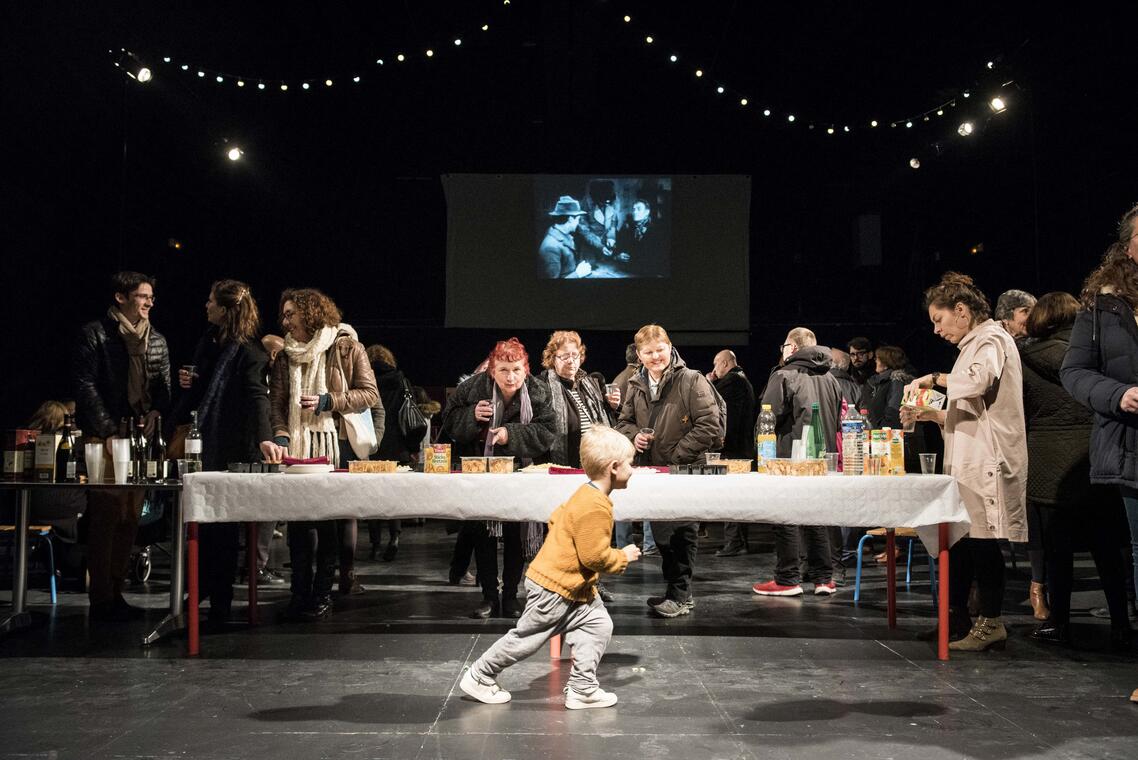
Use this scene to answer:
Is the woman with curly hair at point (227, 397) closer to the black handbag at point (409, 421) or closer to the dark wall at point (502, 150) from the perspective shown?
the black handbag at point (409, 421)

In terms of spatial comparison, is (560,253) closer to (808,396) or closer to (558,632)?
(808,396)

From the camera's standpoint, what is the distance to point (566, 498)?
3500 millimetres

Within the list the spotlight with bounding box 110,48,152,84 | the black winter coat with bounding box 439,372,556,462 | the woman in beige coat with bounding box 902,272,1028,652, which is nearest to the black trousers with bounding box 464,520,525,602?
the black winter coat with bounding box 439,372,556,462

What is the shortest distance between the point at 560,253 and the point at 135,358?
19.9ft

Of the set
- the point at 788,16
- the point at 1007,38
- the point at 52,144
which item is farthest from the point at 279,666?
the point at 788,16

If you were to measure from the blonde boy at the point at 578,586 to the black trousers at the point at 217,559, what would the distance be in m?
1.79

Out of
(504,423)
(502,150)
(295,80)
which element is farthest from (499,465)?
(502,150)

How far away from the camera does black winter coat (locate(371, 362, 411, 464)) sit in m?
6.39

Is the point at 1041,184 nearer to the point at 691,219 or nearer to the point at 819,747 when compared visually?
the point at 691,219

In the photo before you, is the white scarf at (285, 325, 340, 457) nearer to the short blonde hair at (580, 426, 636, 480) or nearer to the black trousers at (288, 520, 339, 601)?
the black trousers at (288, 520, 339, 601)

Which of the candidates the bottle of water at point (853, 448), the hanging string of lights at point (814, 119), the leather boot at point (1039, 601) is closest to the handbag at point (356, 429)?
the bottle of water at point (853, 448)

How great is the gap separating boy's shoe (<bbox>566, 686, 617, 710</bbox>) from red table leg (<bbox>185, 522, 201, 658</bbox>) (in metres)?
1.56

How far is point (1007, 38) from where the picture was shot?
7480 millimetres

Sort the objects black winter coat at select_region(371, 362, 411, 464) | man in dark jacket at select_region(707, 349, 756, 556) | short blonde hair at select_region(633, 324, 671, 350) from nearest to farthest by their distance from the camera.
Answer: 1. short blonde hair at select_region(633, 324, 671, 350)
2. black winter coat at select_region(371, 362, 411, 464)
3. man in dark jacket at select_region(707, 349, 756, 556)
